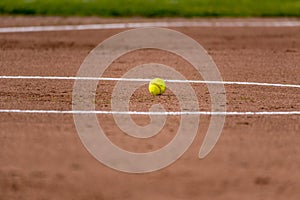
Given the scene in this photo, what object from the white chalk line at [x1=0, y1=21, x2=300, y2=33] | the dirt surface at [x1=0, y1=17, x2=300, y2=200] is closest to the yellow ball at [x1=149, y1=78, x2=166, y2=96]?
the dirt surface at [x1=0, y1=17, x2=300, y2=200]

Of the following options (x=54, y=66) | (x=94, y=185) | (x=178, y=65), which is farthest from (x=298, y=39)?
(x=94, y=185)

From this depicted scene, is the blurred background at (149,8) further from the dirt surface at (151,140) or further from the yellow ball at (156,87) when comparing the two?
the yellow ball at (156,87)

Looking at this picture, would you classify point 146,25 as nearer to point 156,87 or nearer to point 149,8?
point 149,8

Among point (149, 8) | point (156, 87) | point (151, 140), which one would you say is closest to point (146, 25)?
point (149, 8)

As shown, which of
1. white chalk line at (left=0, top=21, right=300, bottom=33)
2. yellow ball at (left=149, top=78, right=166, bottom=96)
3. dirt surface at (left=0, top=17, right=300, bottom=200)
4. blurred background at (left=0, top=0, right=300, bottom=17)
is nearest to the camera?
dirt surface at (left=0, top=17, right=300, bottom=200)

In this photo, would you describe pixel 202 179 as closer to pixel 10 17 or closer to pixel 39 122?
pixel 39 122

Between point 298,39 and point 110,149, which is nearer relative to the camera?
point 110,149

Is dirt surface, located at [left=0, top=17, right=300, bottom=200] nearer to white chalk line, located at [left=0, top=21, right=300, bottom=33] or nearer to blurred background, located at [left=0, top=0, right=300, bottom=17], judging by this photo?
white chalk line, located at [left=0, top=21, right=300, bottom=33]

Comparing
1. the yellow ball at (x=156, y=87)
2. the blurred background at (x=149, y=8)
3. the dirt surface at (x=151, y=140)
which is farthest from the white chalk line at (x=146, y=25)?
the yellow ball at (x=156, y=87)
